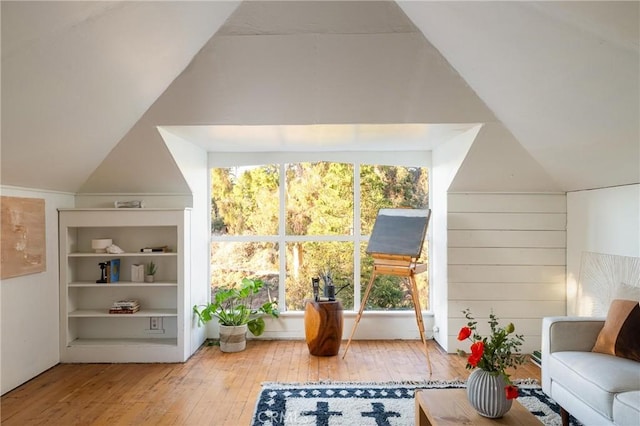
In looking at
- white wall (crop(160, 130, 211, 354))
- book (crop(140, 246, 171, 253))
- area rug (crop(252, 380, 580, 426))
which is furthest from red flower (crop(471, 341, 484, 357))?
book (crop(140, 246, 171, 253))

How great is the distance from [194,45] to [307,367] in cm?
276

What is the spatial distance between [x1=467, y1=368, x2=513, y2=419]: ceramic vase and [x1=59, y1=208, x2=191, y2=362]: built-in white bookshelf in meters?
2.81

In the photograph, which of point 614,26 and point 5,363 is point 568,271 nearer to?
point 614,26

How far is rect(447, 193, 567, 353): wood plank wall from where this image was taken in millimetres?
4211

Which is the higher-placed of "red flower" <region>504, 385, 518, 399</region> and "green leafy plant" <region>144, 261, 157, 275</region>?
"green leafy plant" <region>144, 261, 157, 275</region>

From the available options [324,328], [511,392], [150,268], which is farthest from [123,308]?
[511,392]

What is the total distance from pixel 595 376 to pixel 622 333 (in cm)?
46

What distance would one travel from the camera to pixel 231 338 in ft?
14.0

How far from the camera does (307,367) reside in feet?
12.4

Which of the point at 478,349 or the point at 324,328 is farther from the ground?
the point at 478,349

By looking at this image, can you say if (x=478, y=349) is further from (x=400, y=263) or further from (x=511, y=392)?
(x=400, y=263)

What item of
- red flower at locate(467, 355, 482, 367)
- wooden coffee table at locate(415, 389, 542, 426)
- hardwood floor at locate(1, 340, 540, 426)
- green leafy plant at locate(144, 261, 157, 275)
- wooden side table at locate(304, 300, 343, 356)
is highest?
green leafy plant at locate(144, 261, 157, 275)

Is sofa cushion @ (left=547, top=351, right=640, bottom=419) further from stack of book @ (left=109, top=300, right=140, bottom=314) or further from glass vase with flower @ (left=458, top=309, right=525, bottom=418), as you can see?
stack of book @ (left=109, top=300, right=140, bottom=314)

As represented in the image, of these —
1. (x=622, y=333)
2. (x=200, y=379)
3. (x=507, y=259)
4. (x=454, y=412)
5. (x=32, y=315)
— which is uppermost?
(x=507, y=259)
